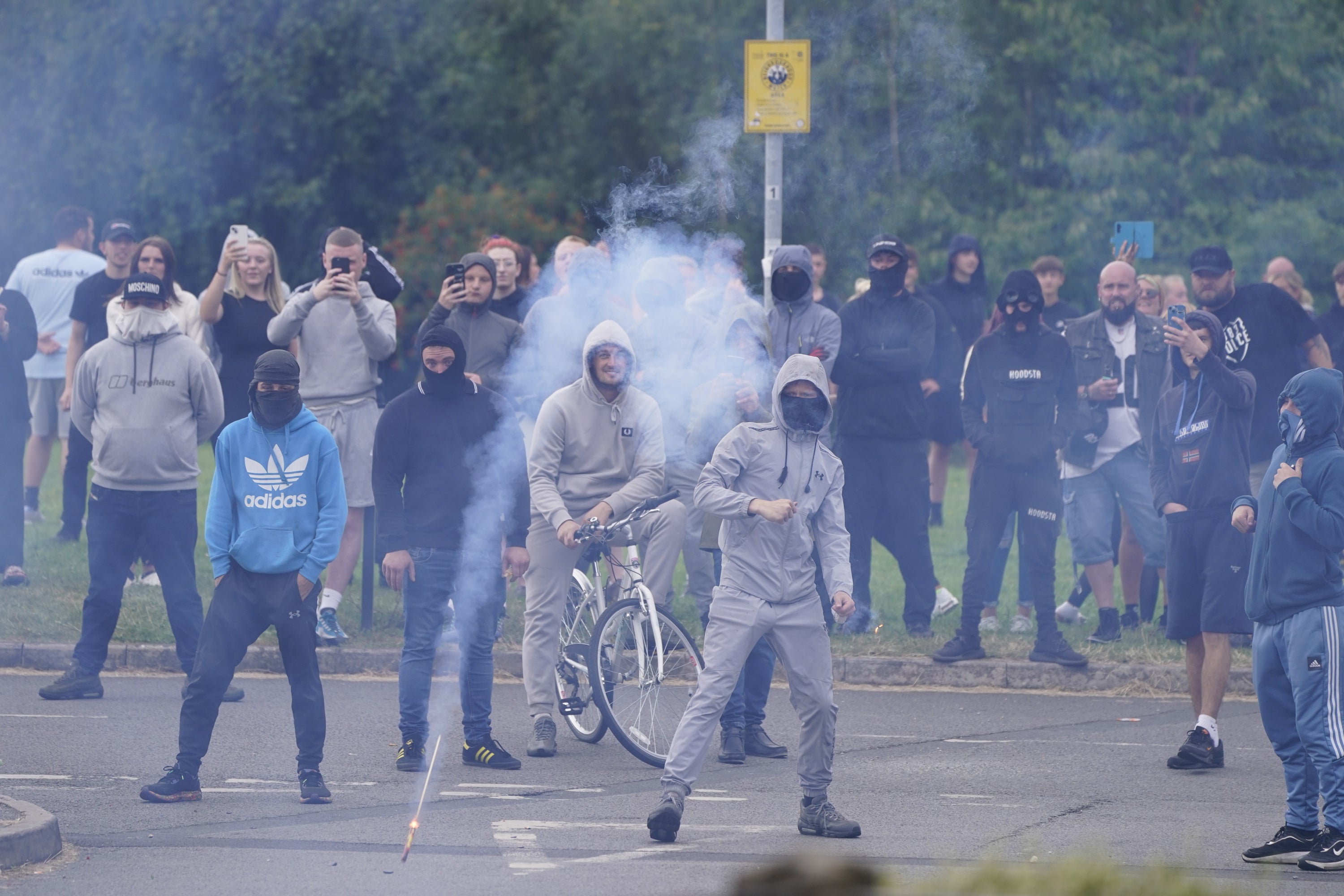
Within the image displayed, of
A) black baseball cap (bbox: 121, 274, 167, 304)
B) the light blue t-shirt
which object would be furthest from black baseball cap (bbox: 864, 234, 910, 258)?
the light blue t-shirt

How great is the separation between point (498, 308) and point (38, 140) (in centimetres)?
2333

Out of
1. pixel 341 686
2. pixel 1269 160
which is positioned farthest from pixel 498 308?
pixel 1269 160

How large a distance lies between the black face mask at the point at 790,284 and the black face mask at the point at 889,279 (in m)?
1.53

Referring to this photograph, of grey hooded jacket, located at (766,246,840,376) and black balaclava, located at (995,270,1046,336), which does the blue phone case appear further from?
grey hooded jacket, located at (766,246,840,376)

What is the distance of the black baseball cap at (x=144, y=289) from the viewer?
9.17 m

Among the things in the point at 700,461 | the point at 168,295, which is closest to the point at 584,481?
the point at 700,461

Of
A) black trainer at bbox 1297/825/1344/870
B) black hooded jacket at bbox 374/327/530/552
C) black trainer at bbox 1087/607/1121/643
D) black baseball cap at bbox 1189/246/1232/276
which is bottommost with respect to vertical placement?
black trainer at bbox 1297/825/1344/870

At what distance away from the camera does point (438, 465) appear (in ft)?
27.6

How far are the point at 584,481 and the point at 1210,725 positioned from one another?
3235 millimetres

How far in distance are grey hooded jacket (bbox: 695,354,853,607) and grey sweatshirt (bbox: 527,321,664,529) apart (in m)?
1.21

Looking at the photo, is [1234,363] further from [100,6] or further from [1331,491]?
[100,6]

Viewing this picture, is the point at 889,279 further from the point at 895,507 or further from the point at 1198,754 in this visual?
the point at 1198,754

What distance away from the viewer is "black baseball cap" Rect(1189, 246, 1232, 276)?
9211 mm

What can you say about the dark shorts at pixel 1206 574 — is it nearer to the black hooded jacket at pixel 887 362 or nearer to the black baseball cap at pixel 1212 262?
the black baseball cap at pixel 1212 262
